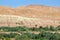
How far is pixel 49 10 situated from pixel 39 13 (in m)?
13.6

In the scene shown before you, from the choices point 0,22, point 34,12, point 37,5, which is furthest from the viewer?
point 37,5

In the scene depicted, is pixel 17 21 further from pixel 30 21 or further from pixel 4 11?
pixel 4 11

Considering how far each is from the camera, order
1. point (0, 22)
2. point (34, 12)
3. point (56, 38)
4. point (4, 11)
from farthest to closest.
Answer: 1. point (34, 12)
2. point (4, 11)
3. point (0, 22)
4. point (56, 38)

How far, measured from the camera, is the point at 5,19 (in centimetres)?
8400

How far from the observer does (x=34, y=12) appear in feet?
387

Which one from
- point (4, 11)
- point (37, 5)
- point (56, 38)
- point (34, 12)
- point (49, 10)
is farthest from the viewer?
point (37, 5)

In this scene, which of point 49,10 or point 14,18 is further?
point 49,10

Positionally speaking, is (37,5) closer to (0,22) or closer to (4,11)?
(4,11)

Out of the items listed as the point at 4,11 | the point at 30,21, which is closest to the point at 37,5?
the point at 4,11

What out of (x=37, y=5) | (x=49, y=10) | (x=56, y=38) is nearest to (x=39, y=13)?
(x=49, y=10)

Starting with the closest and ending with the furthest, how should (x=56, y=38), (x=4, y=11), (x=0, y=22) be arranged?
(x=56, y=38) → (x=0, y=22) → (x=4, y=11)

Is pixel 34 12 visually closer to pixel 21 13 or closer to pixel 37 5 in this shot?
pixel 21 13

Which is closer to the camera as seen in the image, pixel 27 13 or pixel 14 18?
pixel 14 18

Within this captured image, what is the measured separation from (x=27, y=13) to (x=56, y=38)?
85341 mm
